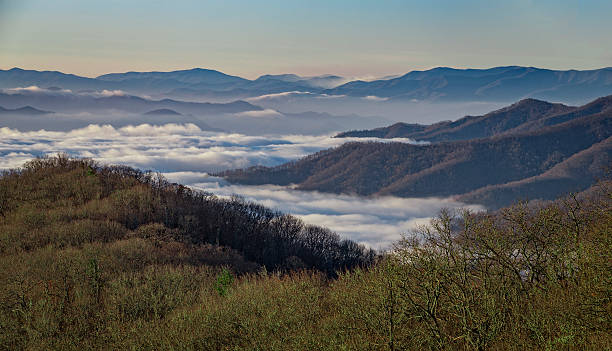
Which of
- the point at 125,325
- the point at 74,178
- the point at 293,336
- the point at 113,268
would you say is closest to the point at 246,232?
the point at 74,178

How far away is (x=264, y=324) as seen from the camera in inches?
829

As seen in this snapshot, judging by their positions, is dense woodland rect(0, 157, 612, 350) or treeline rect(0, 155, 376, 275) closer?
dense woodland rect(0, 157, 612, 350)

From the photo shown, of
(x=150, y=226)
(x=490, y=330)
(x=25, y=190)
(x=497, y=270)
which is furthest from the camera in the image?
(x=25, y=190)

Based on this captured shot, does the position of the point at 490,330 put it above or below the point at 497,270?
below

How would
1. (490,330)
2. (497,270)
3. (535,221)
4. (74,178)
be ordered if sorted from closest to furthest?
(490,330) → (497,270) → (535,221) → (74,178)

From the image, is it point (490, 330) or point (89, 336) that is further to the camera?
point (89, 336)

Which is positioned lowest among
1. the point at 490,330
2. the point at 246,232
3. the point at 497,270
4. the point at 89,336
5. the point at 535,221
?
the point at 246,232

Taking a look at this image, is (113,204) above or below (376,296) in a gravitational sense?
below

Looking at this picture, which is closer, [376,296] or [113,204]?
[376,296]

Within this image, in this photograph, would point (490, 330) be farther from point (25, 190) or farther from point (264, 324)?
point (25, 190)

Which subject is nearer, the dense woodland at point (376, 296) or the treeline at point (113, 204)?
the dense woodland at point (376, 296)

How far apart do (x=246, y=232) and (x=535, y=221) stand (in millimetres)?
84510

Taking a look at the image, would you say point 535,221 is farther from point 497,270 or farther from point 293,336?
point 293,336

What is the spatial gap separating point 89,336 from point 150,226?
2903 cm
